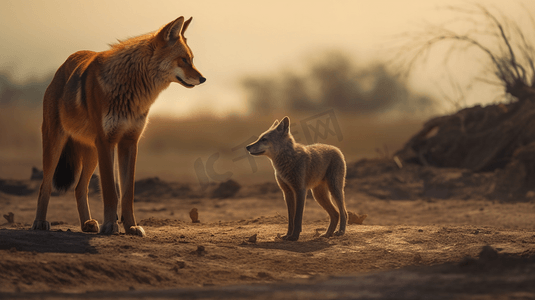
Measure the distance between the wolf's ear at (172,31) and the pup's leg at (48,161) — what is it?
6.46 ft

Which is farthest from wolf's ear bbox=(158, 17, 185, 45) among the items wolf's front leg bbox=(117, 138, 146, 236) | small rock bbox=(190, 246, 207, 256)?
small rock bbox=(190, 246, 207, 256)

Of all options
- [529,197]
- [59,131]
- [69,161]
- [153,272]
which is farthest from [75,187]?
[529,197]

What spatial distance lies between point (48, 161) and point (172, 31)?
96.4 inches

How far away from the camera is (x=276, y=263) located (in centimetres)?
542

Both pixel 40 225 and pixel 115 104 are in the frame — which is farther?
pixel 40 225

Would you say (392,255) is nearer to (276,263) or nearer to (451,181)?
(276,263)

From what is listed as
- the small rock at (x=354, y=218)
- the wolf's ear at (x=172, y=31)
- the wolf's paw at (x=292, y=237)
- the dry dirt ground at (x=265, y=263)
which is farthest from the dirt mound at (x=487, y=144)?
the wolf's ear at (x=172, y=31)

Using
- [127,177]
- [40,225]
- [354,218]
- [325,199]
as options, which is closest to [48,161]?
[40,225]

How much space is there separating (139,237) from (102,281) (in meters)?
2.02

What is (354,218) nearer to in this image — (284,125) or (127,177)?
(284,125)

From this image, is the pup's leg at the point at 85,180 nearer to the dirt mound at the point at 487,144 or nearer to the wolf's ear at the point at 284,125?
the wolf's ear at the point at 284,125

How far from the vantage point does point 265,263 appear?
5.40m

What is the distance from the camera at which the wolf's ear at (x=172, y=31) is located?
6480mm

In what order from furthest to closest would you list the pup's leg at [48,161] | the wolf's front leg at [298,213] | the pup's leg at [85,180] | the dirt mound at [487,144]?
the dirt mound at [487,144]
the pup's leg at [85,180]
the wolf's front leg at [298,213]
the pup's leg at [48,161]
